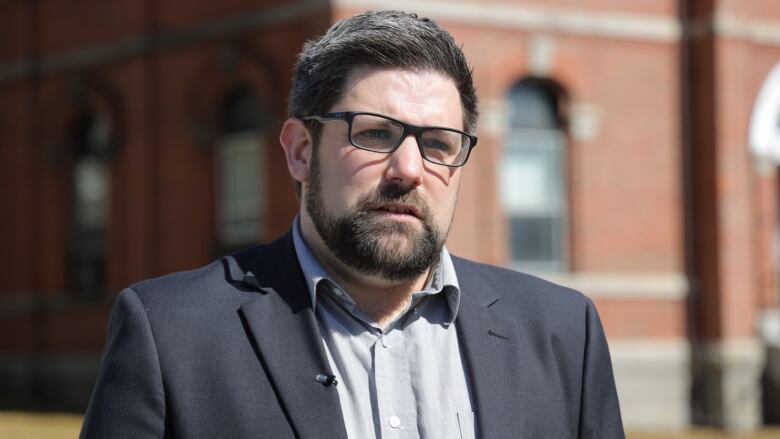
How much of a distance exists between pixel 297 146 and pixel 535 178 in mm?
11508

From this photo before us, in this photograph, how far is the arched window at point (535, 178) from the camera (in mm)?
13867

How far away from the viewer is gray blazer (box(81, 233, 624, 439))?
2.34 m

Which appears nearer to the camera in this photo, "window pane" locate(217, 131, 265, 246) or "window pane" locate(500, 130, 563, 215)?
"window pane" locate(500, 130, 563, 215)

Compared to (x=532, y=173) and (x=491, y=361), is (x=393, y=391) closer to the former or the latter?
(x=491, y=361)

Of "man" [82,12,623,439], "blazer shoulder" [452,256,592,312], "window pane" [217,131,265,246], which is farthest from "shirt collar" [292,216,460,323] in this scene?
"window pane" [217,131,265,246]

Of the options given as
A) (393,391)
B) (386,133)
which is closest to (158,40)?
(386,133)

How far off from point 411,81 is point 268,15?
38.3 ft

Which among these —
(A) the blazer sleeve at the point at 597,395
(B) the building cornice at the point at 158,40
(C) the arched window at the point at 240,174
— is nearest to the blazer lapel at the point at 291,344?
(A) the blazer sleeve at the point at 597,395

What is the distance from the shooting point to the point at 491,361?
2537 millimetres

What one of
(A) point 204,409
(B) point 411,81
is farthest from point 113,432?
(B) point 411,81

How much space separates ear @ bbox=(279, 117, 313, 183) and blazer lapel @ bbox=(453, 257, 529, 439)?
463 millimetres

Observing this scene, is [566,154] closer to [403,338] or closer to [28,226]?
[28,226]

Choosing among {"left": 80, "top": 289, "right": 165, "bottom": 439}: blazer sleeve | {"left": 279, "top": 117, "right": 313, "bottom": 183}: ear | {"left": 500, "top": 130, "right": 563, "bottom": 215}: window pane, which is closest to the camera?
{"left": 80, "top": 289, "right": 165, "bottom": 439}: blazer sleeve

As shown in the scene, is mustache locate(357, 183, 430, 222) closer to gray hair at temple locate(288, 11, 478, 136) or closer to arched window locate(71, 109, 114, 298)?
gray hair at temple locate(288, 11, 478, 136)
